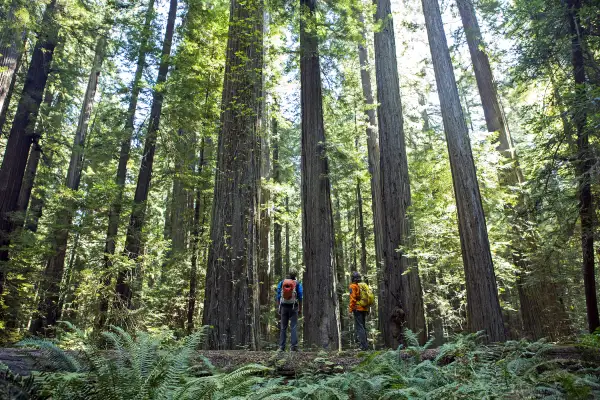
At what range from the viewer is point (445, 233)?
10453 mm

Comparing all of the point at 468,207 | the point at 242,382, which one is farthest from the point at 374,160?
the point at 242,382

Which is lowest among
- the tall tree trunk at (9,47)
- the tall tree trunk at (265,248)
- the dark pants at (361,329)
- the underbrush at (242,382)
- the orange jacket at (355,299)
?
the underbrush at (242,382)

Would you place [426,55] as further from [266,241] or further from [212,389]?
[212,389]

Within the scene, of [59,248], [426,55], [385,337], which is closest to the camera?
[385,337]

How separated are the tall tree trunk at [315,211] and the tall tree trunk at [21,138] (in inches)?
284

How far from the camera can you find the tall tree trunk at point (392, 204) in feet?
26.7

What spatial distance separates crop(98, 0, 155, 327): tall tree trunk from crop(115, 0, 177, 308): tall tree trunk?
0.41 m

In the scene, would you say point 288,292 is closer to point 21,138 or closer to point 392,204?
point 392,204

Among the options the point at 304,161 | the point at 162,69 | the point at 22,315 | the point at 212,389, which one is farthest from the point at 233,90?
the point at 22,315

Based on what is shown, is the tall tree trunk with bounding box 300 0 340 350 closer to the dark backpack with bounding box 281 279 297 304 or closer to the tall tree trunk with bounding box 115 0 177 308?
the dark backpack with bounding box 281 279 297 304

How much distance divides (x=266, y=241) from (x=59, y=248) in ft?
22.8

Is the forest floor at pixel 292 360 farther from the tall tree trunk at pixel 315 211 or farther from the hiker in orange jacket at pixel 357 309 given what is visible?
the hiker in orange jacket at pixel 357 309

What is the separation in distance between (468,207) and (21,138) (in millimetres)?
13085

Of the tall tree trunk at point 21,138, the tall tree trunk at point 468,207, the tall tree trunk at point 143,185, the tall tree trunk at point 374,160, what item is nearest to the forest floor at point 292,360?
the tall tree trunk at point 468,207
